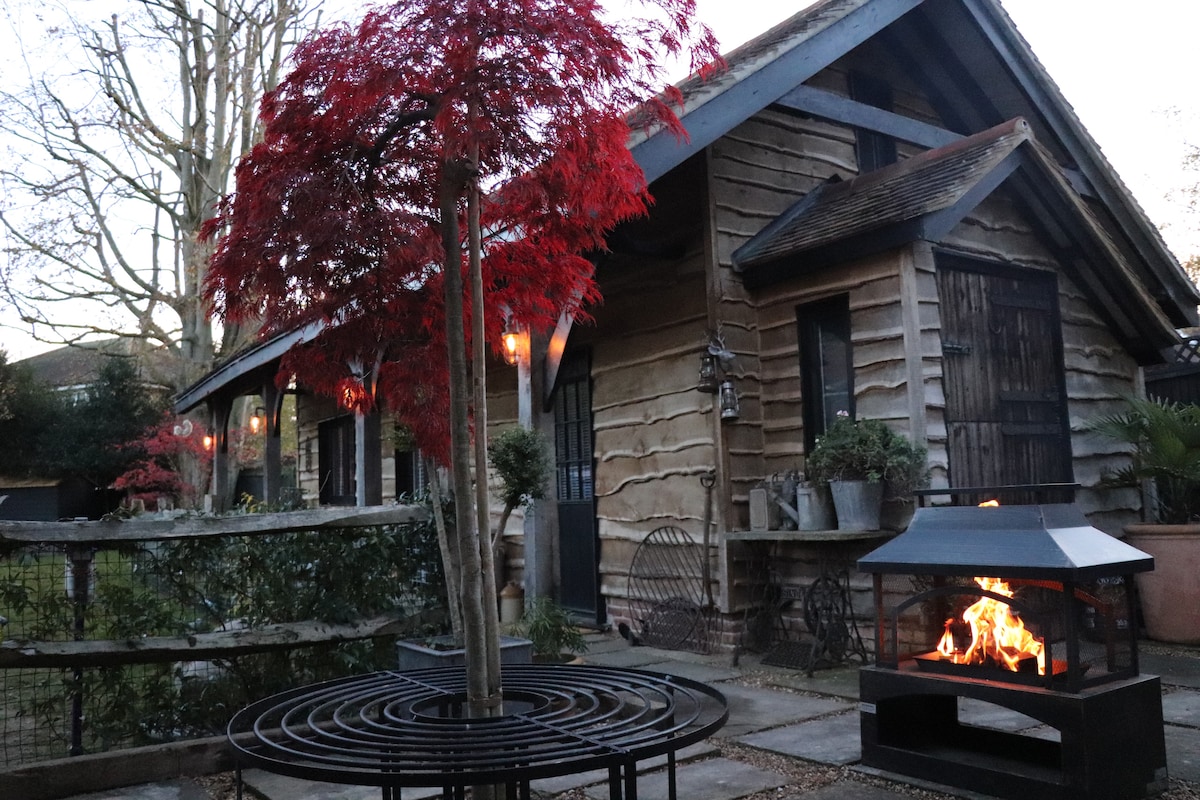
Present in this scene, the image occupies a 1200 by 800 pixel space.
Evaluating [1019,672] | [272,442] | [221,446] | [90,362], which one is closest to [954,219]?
[1019,672]

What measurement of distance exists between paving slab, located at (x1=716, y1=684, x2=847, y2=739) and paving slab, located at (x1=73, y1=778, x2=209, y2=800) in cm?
240

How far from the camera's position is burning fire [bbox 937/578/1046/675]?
11.9ft

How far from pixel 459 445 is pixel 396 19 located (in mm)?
1407

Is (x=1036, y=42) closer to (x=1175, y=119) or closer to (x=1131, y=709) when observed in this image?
(x=1131, y=709)

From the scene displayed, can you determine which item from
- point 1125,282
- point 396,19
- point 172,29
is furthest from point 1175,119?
point 396,19

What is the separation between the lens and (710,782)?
389 cm

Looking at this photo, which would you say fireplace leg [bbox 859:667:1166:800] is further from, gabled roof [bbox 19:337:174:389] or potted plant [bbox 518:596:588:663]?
gabled roof [bbox 19:337:174:389]

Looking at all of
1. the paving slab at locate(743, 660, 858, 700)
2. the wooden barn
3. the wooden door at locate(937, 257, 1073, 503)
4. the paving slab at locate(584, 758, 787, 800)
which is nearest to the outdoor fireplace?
the paving slab at locate(584, 758, 787, 800)

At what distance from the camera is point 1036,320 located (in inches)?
285

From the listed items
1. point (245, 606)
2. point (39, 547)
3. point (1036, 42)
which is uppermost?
point (1036, 42)

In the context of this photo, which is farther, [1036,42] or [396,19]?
[1036,42]

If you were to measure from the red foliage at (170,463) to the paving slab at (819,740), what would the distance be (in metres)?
14.2

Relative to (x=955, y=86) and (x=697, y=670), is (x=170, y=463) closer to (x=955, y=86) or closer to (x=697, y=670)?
(x=697, y=670)

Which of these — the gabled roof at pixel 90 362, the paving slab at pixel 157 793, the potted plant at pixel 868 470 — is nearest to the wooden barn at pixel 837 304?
the potted plant at pixel 868 470
